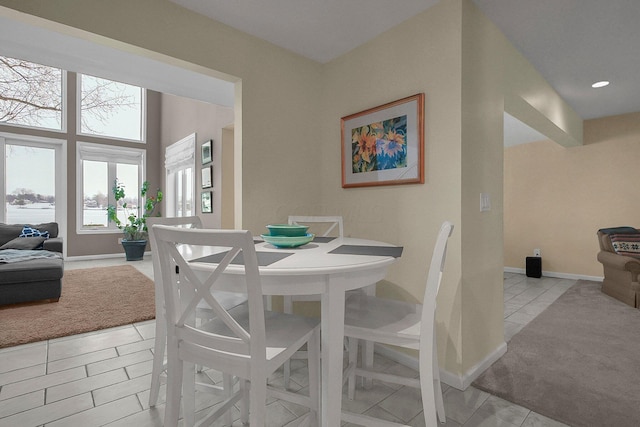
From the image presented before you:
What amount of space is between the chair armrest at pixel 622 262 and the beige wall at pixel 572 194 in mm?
1148

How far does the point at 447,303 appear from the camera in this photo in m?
1.90

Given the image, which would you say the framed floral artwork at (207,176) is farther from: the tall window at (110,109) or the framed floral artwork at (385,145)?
the tall window at (110,109)

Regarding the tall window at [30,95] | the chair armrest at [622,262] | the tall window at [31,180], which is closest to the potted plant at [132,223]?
the tall window at [31,180]

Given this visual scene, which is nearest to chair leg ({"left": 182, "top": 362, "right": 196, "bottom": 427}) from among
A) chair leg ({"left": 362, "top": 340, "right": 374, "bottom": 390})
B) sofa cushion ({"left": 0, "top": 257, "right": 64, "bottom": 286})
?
chair leg ({"left": 362, "top": 340, "right": 374, "bottom": 390})

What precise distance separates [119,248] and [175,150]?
253 centimetres

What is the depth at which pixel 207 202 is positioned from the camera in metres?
4.80

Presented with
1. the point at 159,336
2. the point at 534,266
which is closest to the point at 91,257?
the point at 159,336

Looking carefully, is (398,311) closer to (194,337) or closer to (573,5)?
(194,337)

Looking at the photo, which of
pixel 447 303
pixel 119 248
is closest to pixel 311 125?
pixel 447 303

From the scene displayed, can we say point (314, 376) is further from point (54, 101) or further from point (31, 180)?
point (54, 101)

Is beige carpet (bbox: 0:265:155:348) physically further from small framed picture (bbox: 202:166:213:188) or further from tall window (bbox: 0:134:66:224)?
tall window (bbox: 0:134:66:224)

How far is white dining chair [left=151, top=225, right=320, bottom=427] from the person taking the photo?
0.94 m

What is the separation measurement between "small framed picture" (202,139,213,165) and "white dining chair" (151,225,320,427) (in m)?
3.85

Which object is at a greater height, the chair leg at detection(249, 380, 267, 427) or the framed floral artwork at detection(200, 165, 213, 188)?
the framed floral artwork at detection(200, 165, 213, 188)
